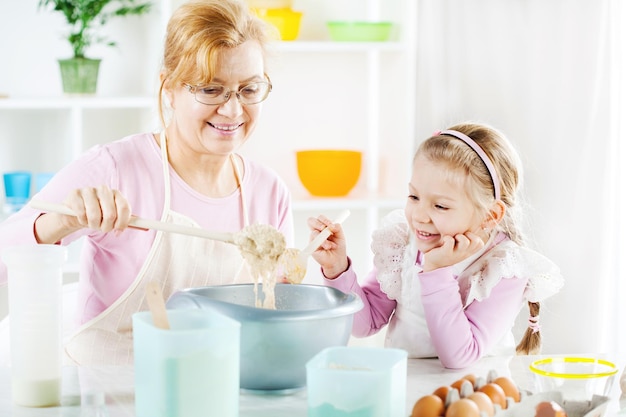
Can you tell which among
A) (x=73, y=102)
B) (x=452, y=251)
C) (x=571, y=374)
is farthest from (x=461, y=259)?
(x=73, y=102)

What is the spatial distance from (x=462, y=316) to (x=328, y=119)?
1786 millimetres

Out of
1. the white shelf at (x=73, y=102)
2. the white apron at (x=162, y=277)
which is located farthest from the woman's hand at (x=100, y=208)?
the white shelf at (x=73, y=102)

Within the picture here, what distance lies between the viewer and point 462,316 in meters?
1.62

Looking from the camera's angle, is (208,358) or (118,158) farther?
(118,158)

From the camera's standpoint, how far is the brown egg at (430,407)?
1146 millimetres

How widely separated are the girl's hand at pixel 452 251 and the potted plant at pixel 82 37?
1.70m

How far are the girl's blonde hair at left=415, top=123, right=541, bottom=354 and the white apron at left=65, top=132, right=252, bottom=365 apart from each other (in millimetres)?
486

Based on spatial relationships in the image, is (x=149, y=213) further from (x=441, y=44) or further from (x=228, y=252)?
(x=441, y=44)

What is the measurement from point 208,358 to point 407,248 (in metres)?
0.82

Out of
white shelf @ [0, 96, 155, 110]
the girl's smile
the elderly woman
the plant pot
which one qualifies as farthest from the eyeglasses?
the plant pot

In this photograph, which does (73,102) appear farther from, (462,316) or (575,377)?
(575,377)

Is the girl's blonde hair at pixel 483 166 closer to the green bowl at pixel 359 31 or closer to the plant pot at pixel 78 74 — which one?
the green bowl at pixel 359 31

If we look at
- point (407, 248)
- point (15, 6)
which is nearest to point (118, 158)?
point (407, 248)

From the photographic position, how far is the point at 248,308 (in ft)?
4.20
